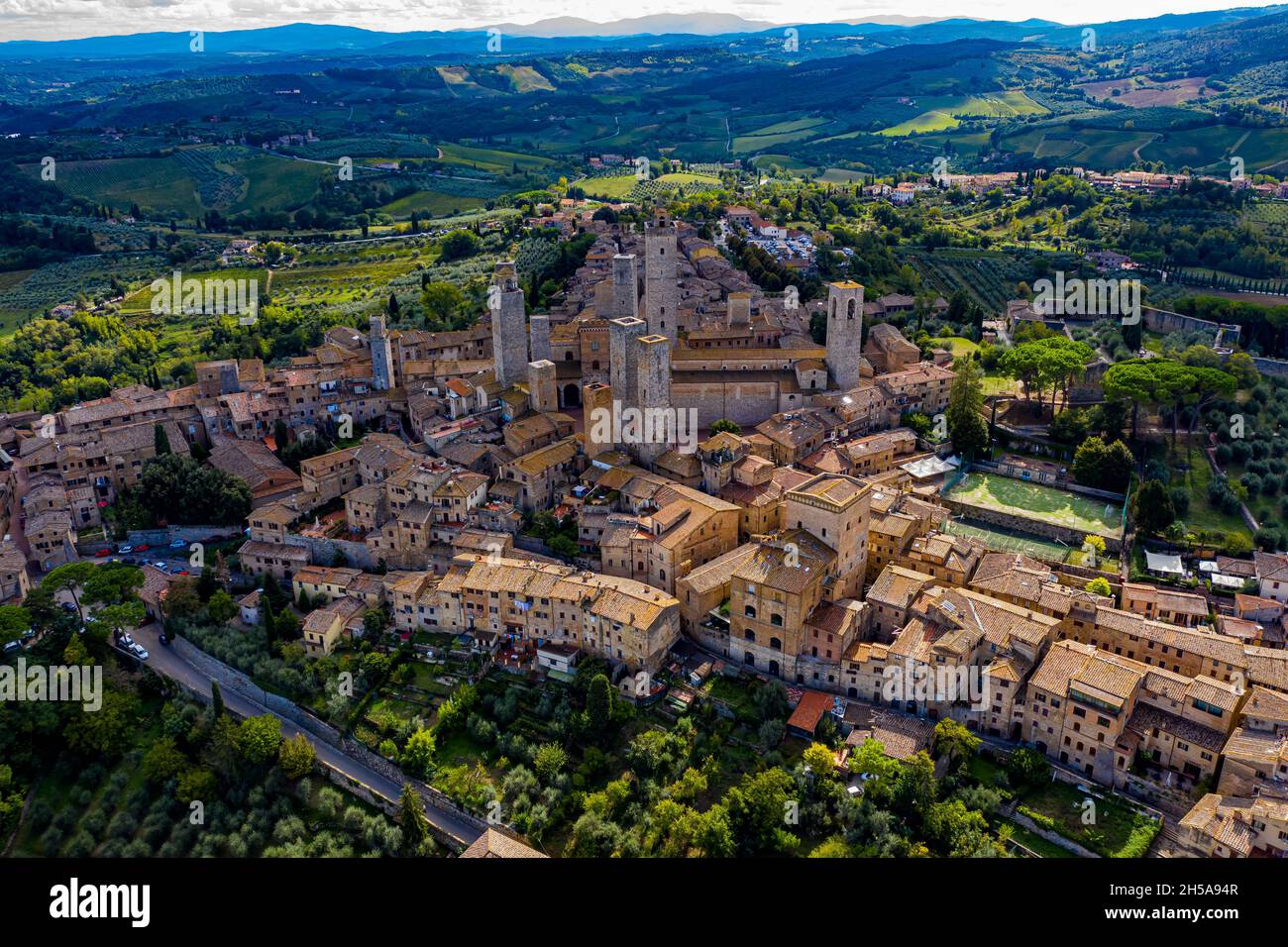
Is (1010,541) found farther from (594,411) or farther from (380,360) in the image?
(380,360)

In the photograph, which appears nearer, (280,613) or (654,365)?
(280,613)

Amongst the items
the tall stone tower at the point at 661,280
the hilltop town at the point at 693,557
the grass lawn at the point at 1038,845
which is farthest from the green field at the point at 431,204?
the grass lawn at the point at 1038,845

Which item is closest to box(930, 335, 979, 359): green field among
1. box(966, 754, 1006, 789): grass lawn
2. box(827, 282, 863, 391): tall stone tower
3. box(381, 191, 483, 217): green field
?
box(827, 282, 863, 391): tall stone tower

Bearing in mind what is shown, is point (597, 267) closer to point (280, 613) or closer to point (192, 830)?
point (280, 613)

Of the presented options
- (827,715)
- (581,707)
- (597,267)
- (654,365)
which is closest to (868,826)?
(827,715)

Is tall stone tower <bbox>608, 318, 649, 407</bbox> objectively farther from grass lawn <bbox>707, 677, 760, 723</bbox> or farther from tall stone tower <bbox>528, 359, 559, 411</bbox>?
grass lawn <bbox>707, 677, 760, 723</bbox>

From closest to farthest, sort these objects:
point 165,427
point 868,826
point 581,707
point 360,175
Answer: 1. point 868,826
2. point 581,707
3. point 165,427
4. point 360,175

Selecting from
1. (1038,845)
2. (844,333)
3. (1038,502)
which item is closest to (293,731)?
(1038,845)
